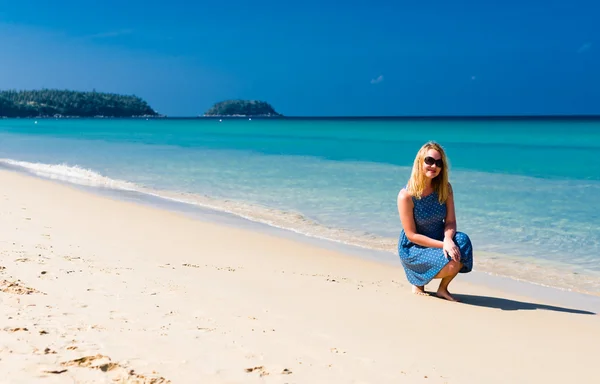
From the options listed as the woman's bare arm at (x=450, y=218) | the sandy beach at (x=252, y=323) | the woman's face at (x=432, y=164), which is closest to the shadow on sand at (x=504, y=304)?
the sandy beach at (x=252, y=323)

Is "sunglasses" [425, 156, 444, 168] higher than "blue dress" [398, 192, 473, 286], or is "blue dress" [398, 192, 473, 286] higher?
"sunglasses" [425, 156, 444, 168]

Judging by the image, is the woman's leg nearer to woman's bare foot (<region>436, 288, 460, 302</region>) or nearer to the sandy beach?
woman's bare foot (<region>436, 288, 460, 302</region>)

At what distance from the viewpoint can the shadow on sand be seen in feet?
18.1

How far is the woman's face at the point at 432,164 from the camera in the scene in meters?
5.34

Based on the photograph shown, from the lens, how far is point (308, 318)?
4.61 metres

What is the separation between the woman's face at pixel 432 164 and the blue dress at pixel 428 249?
0.77ft

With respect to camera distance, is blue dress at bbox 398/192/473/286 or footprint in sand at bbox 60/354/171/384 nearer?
footprint in sand at bbox 60/354/171/384

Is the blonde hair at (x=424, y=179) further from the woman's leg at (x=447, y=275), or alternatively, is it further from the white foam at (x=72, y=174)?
the white foam at (x=72, y=174)

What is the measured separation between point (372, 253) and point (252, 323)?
13.1ft

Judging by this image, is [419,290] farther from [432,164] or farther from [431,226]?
[432,164]

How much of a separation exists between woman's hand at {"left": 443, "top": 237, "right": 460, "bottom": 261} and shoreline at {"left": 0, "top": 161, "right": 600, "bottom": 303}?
1544 millimetres

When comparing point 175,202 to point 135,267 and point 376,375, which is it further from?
point 376,375

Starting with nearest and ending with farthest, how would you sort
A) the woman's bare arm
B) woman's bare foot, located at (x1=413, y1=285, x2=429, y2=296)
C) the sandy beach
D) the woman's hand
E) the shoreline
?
the sandy beach, the woman's hand, the woman's bare arm, woman's bare foot, located at (x1=413, y1=285, x2=429, y2=296), the shoreline

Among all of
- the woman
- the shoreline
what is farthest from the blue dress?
the shoreline
